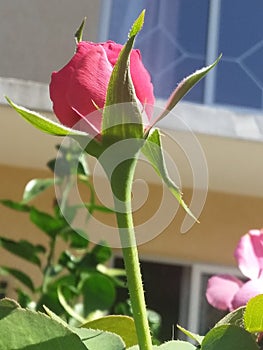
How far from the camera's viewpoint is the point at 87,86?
34 cm

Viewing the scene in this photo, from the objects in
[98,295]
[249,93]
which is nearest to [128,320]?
[98,295]

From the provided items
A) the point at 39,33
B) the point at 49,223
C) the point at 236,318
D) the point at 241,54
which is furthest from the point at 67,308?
the point at 39,33

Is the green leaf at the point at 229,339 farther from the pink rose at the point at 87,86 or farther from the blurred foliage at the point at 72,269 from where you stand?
the blurred foliage at the point at 72,269

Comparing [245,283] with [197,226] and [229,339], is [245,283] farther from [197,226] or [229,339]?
[197,226]

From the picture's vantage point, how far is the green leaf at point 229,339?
0.33 m

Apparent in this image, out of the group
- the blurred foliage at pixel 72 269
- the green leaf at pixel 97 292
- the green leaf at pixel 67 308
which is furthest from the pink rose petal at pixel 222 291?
the green leaf at pixel 97 292

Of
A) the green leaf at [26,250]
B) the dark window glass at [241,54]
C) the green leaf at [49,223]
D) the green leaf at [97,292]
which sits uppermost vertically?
the dark window glass at [241,54]

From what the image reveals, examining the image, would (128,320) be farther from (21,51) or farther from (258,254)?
(21,51)

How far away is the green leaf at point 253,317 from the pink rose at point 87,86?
9 centimetres

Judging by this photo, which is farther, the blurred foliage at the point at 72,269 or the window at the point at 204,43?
the window at the point at 204,43

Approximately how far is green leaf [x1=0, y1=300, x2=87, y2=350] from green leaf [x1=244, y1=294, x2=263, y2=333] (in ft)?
0.28

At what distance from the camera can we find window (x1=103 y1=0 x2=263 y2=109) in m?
3.96

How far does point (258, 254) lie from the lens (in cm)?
46

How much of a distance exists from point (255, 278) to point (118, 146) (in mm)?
154
